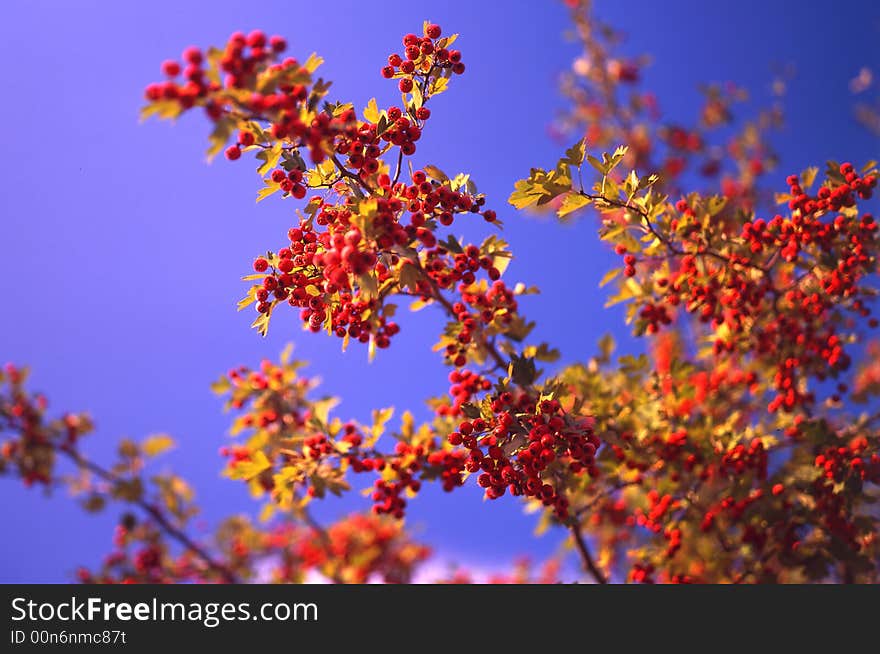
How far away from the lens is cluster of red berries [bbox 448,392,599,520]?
10.9 ft

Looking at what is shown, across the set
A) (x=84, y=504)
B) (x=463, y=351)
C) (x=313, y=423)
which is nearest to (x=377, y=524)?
(x=84, y=504)

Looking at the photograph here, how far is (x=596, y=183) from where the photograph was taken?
148 inches

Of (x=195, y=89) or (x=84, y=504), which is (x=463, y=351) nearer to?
(x=195, y=89)

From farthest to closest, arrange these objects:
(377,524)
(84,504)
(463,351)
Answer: (377,524) → (84,504) → (463,351)

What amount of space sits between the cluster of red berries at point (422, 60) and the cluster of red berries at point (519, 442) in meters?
2.04

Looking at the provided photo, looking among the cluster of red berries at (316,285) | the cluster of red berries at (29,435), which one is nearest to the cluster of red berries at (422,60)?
the cluster of red berries at (316,285)

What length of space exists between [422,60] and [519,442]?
2399mm

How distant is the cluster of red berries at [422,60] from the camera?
11.6ft

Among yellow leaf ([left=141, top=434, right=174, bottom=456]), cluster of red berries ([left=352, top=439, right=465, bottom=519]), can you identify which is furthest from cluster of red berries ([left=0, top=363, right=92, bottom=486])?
cluster of red berries ([left=352, top=439, right=465, bottom=519])

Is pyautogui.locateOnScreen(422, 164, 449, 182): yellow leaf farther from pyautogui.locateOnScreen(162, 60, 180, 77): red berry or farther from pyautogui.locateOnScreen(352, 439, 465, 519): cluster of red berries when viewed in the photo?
pyautogui.locateOnScreen(352, 439, 465, 519): cluster of red berries

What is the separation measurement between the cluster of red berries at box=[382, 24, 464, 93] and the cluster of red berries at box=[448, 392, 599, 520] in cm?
204

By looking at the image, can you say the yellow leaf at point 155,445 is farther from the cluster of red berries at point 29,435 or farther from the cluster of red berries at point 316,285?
the cluster of red berries at point 316,285

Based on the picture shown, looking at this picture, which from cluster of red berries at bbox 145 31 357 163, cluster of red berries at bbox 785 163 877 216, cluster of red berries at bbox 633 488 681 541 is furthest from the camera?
cluster of red berries at bbox 633 488 681 541

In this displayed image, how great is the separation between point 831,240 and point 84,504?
8.28 metres
